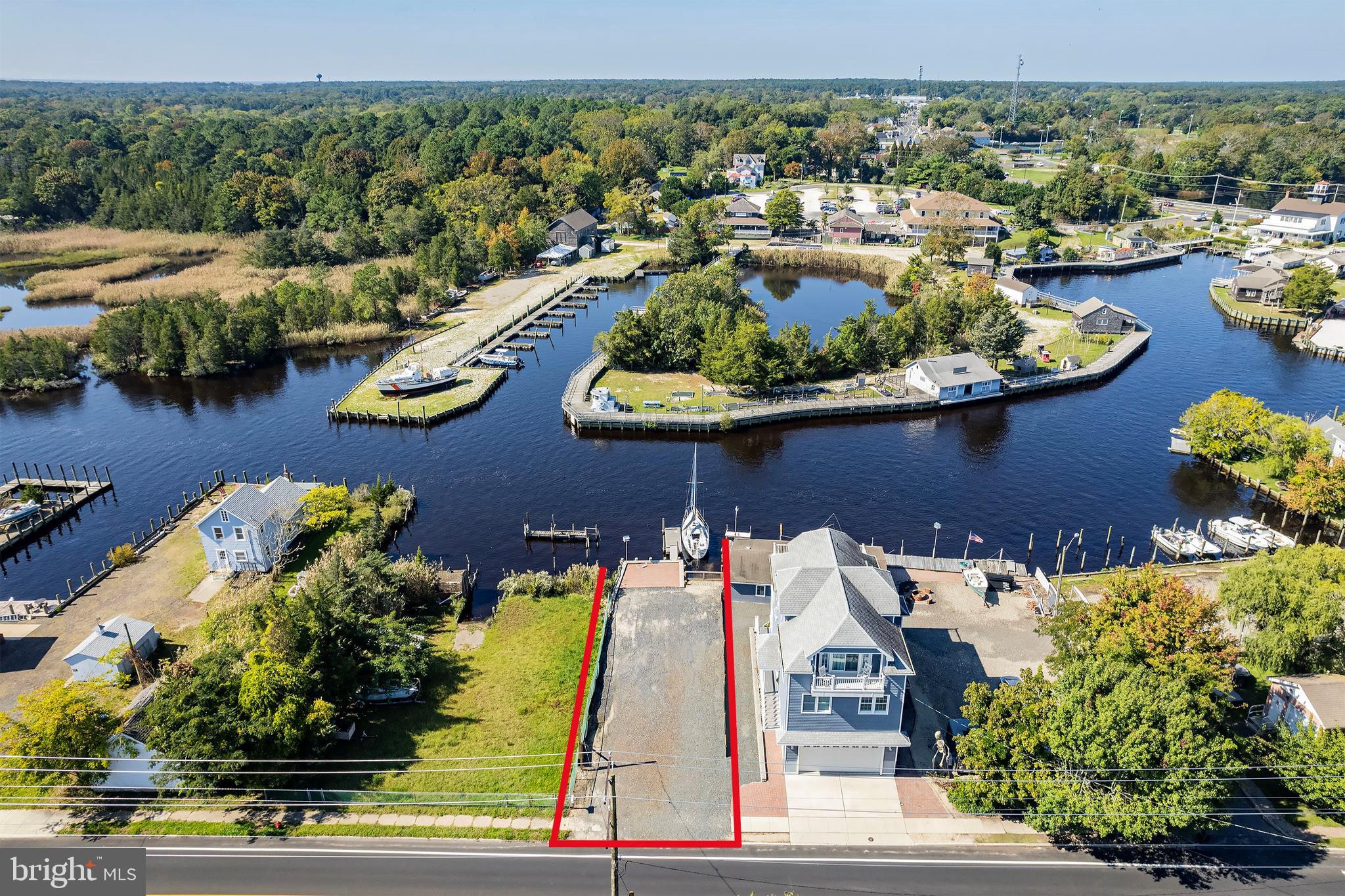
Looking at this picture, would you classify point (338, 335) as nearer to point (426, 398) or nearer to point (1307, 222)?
point (426, 398)

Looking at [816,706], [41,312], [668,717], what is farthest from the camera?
[41,312]

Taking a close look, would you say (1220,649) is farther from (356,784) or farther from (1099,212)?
(1099,212)

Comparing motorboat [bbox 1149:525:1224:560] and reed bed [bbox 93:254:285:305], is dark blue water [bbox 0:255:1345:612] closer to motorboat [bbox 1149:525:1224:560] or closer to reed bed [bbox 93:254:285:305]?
motorboat [bbox 1149:525:1224:560]

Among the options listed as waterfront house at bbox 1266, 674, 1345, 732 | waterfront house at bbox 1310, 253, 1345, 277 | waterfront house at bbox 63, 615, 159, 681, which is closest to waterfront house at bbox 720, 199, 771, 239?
waterfront house at bbox 1310, 253, 1345, 277

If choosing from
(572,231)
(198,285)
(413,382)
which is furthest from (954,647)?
(198,285)

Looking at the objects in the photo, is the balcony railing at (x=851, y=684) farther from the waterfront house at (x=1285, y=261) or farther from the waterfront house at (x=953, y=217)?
the waterfront house at (x=1285, y=261)

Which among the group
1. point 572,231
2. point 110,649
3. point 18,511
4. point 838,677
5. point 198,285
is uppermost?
point 572,231

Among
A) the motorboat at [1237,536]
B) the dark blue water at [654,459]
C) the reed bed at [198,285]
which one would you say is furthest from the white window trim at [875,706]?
the reed bed at [198,285]
